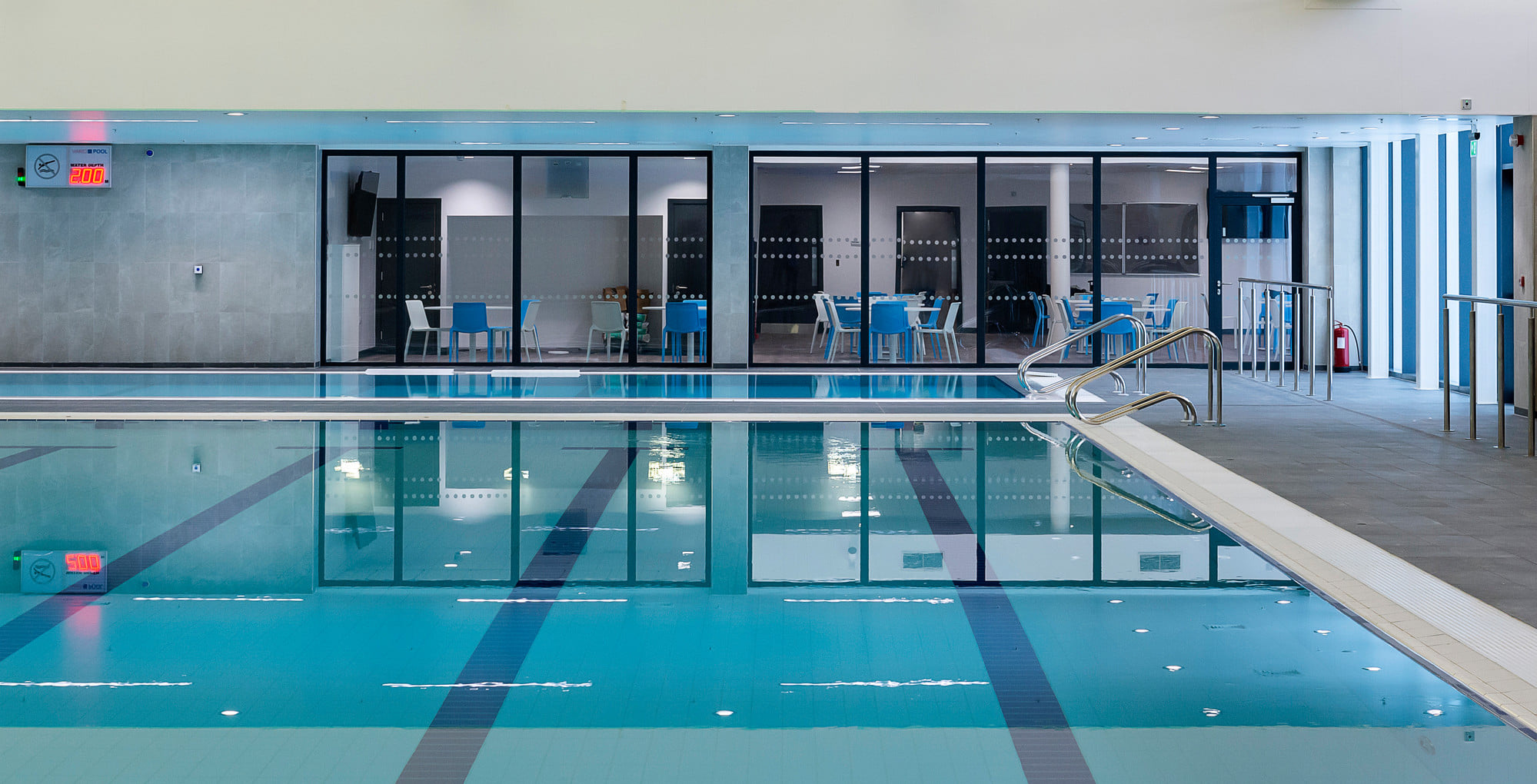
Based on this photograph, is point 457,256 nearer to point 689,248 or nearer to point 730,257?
point 689,248

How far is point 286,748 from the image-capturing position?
3049 mm

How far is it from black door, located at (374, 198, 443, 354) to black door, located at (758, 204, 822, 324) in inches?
143

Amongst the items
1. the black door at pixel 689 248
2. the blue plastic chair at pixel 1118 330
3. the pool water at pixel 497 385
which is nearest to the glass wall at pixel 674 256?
the black door at pixel 689 248

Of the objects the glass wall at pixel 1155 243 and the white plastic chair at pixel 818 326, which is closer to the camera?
the glass wall at pixel 1155 243

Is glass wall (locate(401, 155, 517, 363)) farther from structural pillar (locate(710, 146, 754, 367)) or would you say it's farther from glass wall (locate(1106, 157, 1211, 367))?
glass wall (locate(1106, 157, 1211, 367))

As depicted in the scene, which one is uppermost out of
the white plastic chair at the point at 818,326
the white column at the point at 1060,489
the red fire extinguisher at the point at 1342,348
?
the white plastic chair at the point at 818,326

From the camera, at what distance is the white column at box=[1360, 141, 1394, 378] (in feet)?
44.7

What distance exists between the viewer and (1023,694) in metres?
3.49

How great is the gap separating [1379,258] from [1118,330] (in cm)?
274

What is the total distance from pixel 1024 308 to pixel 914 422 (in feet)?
19.2

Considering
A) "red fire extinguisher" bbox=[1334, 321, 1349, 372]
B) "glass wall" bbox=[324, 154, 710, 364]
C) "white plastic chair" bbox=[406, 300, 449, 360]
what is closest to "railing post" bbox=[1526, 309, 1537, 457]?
"red fire extinguisher" bbox=[1334, 321, 1349, 372]

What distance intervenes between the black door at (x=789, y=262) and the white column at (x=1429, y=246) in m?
6.01

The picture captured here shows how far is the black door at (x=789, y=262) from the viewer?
1443 centimetres

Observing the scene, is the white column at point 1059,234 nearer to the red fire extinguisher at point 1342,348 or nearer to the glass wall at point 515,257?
the red fire extinguisher at point 1342,348
